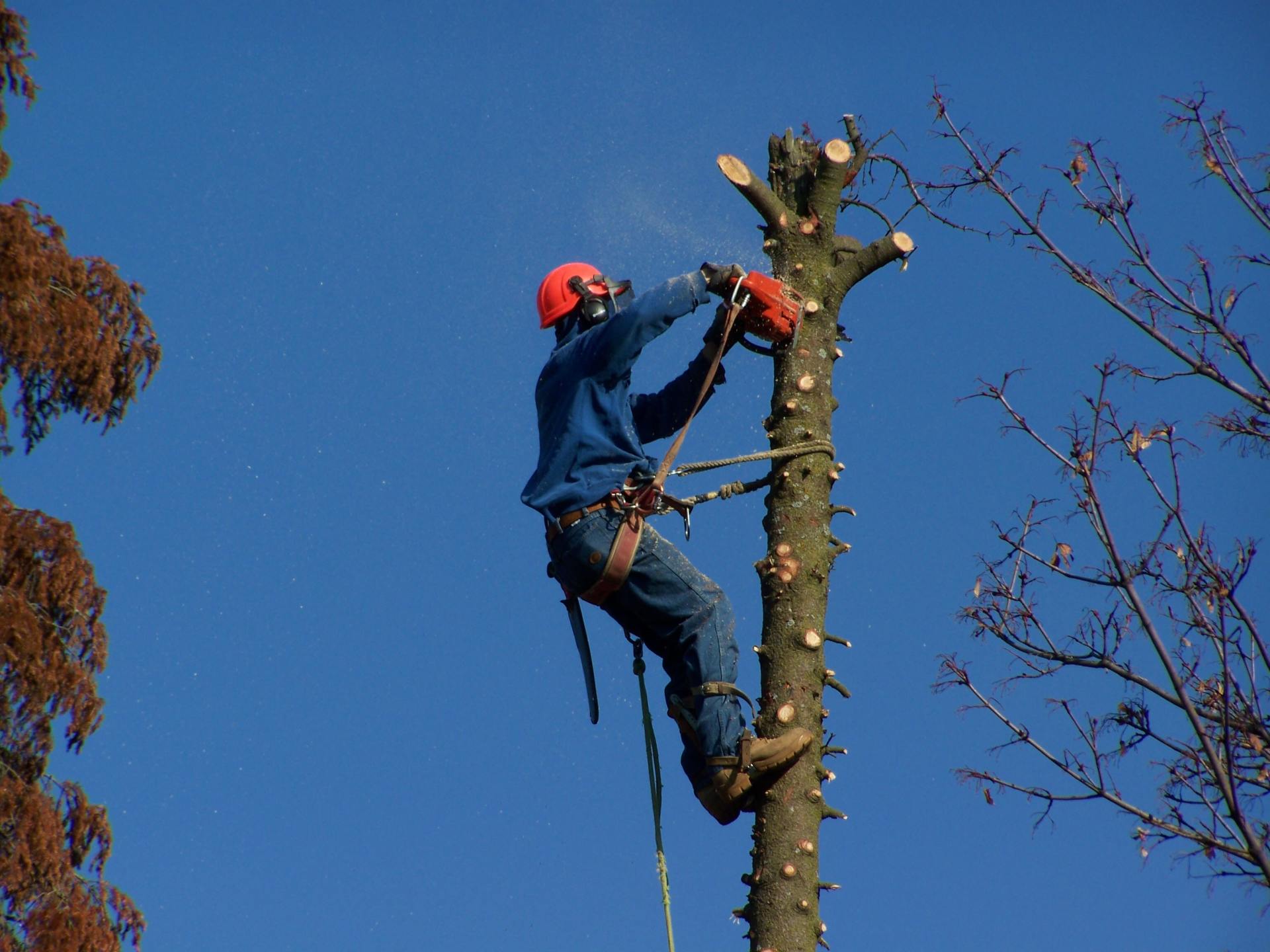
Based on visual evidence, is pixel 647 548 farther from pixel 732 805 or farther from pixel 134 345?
pixel 134 345

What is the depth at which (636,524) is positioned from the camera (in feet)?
15.6

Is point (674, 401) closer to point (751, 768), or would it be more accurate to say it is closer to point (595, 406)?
Answer: point (595, 406)

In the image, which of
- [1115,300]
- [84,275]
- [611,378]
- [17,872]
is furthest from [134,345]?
[1115,300]

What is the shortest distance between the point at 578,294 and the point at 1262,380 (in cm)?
235

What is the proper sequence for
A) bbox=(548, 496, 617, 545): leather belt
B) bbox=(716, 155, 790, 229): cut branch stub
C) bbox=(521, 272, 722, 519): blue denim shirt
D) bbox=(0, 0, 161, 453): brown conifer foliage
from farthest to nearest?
bbox=(0, 0, 161, 453): brown conifer foliage → bbox=(716, 155, 790, 229): cut branch stub → bbox=(548, 496, 617, 545): leather belt → bbox=(521, 272, 722, 519): blue denim shirt

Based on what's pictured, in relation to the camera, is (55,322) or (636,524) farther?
(55,322)

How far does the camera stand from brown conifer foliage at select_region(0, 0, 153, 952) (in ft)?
18.5

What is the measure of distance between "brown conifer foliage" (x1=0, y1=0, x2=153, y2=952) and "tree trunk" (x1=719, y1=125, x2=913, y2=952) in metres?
2.93

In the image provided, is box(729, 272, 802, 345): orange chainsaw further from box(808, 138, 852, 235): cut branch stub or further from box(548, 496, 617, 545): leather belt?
box(548, 496, 617, 545): leather belt

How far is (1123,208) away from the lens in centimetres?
536

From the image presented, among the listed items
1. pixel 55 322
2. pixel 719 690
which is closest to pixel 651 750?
pixel 719 690

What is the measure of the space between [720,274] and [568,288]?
2.22 ft

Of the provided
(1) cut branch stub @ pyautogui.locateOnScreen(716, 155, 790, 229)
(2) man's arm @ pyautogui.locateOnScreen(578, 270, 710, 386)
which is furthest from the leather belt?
(1) cut branch stub @ pyautogui.locateOnScreen(716, 155, 790, 229)

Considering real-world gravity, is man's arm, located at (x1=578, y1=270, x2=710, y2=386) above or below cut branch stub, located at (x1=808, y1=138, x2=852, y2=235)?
below
